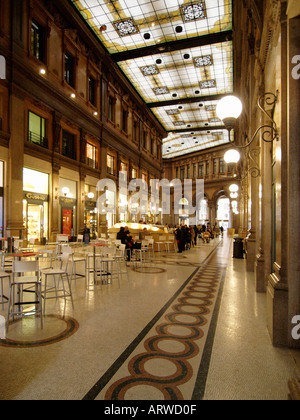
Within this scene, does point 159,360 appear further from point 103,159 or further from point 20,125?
point 103,159

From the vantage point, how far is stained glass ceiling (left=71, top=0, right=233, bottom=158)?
11250mm

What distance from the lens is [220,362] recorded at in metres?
2.47

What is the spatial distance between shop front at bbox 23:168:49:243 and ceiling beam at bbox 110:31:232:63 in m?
8.00

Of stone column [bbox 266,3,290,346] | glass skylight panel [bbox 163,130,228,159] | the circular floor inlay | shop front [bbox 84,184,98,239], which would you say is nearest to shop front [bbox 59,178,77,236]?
shop front [bbox 84,184,98,239]

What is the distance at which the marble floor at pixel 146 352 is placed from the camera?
2041mm

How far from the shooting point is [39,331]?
3.13 meters

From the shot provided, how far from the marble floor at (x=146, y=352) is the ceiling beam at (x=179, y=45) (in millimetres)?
12293

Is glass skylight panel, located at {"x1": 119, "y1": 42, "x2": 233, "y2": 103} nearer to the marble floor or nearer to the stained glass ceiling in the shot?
the stained glass ceiling

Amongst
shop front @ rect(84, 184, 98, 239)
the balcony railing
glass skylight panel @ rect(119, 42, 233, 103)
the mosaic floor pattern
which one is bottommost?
the mosaic floor pattern

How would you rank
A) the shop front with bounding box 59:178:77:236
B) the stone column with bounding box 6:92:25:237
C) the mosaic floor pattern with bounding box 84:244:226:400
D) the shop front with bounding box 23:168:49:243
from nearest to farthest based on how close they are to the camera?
the mosaic floor pattern with bounding box 84:244:226:400 → the stone column with bounding box 6:92:25:237 → the shop front with bounding box 23:168:49:243 → the shop front with bounding box 59:178:77:236

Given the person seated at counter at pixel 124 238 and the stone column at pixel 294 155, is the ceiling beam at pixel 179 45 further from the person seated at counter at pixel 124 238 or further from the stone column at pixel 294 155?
the stone column at pixel 294 155

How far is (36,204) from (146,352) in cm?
1030

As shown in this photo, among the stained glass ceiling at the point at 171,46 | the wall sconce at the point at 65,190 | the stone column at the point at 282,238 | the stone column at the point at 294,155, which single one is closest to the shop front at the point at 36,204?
the wall sconce at the point at 65,190

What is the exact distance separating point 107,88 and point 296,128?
16335 millimetres
